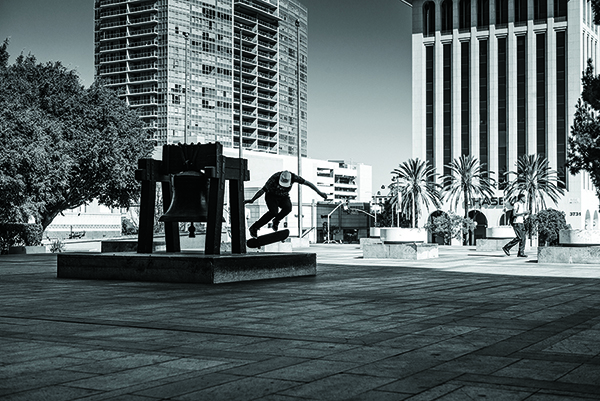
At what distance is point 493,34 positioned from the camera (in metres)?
76.8

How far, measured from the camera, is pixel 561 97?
7388cm

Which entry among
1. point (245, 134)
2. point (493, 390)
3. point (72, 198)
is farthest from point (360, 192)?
point (493, 390)

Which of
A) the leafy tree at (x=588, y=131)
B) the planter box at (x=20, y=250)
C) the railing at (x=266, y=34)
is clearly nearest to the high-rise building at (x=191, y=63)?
the railing at (x=266, y=34)

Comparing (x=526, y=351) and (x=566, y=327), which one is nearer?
(x=526, y=351)

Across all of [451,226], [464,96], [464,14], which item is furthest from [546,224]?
[464,14]

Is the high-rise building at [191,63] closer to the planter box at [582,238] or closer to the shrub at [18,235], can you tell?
the shrub at [18,235]

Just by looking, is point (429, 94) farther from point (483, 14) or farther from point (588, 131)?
point (588, 131)

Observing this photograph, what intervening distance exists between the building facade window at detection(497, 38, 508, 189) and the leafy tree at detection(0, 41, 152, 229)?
4540 cm

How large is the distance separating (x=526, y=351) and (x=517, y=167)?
68.5 meters

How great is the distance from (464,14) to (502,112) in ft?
37.2

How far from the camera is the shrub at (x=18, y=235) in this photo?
30750 mm

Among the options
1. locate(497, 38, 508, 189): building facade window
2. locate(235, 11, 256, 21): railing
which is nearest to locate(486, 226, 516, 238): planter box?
locate(497, 38, 508, 189): building facade window

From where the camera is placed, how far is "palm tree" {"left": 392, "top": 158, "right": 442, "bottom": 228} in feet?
240

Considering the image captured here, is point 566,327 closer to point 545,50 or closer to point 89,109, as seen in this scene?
point 89,109
